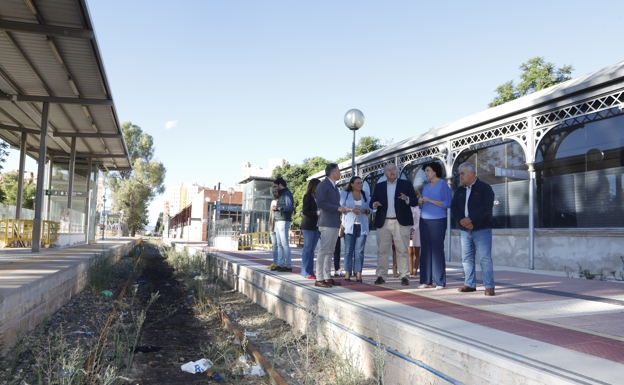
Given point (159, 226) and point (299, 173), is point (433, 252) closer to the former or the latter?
point (299, 173)

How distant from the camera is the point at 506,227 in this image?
1200cm

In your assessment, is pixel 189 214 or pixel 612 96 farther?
pixel 189 214

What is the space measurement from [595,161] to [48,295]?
10.6 meters

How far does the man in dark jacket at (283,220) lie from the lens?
912cm

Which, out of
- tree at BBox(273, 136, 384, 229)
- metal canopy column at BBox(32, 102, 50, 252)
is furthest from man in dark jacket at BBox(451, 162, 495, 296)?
tree at BBox(273, 136, 384, 229)

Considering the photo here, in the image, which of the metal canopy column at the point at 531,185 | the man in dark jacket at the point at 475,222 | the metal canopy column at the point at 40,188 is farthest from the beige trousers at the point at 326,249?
the metal canopy column at the point at 40,188

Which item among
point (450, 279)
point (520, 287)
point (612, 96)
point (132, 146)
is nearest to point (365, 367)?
point (520, 287)

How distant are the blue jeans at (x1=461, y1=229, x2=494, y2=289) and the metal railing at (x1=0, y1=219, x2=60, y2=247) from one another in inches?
663

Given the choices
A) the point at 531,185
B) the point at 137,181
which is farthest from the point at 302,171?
the point at 531,185

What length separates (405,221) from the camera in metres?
6.94

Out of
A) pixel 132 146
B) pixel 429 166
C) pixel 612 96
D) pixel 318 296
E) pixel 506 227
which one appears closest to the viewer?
pixel 318 296

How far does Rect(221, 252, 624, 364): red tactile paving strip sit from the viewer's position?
3.33 metres

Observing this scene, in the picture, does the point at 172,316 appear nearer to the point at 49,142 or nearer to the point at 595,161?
the point at 595,161

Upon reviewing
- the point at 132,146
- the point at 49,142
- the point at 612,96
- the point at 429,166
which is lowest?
the point at 429,166
